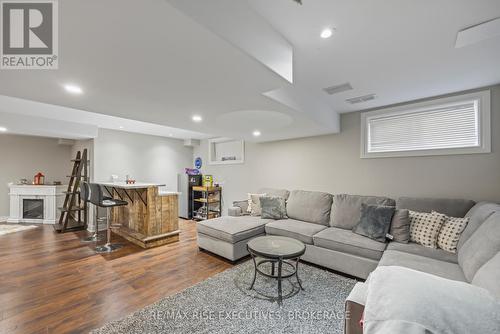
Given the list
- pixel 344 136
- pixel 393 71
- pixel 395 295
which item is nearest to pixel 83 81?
pixel 395 295

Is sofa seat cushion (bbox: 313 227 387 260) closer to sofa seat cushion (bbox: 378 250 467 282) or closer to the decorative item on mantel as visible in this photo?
sofa seat cushion (bbox: 378 250 467 282)

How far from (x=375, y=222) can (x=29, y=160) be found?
26.6 ft

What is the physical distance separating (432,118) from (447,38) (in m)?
1.64

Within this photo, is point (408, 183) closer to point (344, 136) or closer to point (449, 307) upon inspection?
point (344, 136)

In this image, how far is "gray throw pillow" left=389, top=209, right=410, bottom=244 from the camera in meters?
2.42

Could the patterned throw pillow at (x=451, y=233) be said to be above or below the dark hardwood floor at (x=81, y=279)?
above

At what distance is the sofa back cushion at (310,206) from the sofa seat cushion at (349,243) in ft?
1.54

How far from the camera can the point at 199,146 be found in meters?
6.30

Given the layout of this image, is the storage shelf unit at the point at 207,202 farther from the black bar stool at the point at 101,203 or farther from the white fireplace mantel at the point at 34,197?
the white fireplace mantel at the point at 34,197

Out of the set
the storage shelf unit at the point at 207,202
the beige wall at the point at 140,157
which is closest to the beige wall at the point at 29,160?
the beige wall at the point at 140,157

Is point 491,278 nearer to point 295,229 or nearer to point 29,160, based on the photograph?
point 295,229

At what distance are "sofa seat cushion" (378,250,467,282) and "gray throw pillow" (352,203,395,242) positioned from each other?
0.36 m

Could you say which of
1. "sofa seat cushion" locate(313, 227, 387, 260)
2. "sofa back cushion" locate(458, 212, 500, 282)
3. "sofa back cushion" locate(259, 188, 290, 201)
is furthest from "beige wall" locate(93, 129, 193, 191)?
"sofa back cushion" locate(458, 212, 500, 282)

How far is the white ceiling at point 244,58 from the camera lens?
1.05m
